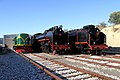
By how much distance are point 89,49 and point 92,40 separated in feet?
2.87

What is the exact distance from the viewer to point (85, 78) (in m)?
9.93

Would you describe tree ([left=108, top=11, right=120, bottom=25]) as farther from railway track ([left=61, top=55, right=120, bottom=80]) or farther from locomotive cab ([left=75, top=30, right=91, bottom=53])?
railway track ([left=61, top=55, right=120, bottom=80])

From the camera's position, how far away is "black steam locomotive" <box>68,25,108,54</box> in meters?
24.3

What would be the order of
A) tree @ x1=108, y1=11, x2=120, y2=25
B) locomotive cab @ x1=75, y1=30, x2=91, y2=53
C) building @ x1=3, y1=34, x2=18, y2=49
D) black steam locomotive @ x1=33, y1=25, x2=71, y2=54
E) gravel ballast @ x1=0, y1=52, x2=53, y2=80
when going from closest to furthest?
gravel ballast @ x1=0, y1=52, x2=53, y2=80 → locomotive cab @ x1=75, y1=30, x2=91, y2=53 → black steam locomotive @ x1=33, y1=25, x2=71, y2=54 → tree @ x1=108, y1=11, x2=120, y2=25 → building @ x1=3, y1=34, x2=18, y2=49

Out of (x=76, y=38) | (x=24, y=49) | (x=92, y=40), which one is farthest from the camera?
(x=24, y=49)

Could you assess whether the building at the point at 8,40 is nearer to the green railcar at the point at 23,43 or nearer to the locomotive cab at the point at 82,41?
the green railcar at the point at 23,43

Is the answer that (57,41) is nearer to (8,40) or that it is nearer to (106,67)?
(106,67)

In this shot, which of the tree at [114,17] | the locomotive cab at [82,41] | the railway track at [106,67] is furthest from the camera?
the tree at [114,17]

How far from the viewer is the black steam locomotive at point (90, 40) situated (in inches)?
957

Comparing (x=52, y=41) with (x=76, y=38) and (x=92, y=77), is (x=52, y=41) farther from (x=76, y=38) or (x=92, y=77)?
(x=92, y=77)

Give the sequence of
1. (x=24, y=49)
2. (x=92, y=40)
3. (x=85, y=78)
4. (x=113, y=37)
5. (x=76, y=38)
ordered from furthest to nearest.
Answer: (x=113, y=37) < (x=24, y=49) < (x=76, y=38) < (x=92, y=40) < (x=85, y=78)

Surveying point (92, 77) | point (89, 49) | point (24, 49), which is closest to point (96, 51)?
point (89, 49)

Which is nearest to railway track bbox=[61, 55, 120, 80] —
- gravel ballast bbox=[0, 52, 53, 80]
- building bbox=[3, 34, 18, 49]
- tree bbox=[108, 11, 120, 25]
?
gravel ballast bbox=[0, 52, 53, 80]

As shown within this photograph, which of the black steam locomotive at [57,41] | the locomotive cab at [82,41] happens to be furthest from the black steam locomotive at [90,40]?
the black steam locomotive at [57,41]
